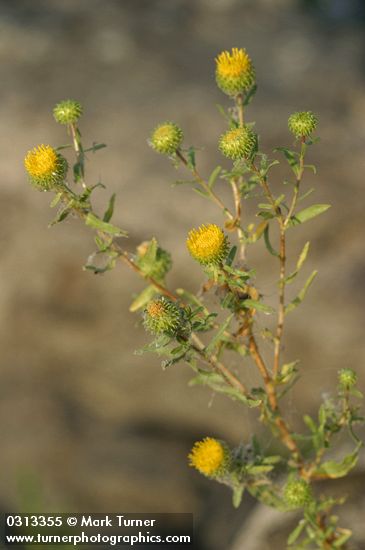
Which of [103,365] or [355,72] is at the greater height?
[355,72]

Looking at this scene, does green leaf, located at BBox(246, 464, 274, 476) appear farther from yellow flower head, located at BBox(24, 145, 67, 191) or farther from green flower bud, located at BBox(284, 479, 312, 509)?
yellow flower head, located at BBox(24, 145, 67, 191)

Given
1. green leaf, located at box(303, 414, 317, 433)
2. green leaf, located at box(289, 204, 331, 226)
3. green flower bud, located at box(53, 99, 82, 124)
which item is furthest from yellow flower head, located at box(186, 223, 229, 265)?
green leaf, located at box(303, 414, 317, 433)

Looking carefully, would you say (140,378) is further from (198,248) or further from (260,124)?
(198,248)

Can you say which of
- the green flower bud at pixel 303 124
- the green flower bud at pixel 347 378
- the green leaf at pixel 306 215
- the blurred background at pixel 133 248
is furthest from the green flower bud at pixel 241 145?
the blurred background at pixel 133 248

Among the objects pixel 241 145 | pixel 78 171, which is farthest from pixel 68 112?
pixel 241 145

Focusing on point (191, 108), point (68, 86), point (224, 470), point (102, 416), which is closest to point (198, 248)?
point (224, 470)

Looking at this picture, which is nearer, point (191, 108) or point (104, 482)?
point (104, 482)
